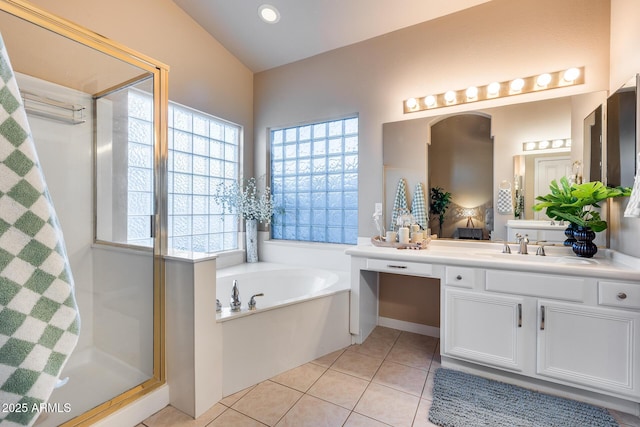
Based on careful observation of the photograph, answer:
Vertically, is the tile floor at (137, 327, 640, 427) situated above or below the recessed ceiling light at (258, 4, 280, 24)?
below

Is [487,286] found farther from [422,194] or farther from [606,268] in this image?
[422,194]

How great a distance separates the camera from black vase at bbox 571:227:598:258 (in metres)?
1.83

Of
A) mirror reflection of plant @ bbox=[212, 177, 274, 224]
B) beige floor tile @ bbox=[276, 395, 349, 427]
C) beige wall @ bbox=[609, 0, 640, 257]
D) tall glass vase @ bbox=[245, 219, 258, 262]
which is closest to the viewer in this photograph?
beige floor tile @ bbox=[276, 395, 349, 427]

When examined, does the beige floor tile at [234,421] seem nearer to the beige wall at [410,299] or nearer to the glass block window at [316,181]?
the beige wall at [410,299]

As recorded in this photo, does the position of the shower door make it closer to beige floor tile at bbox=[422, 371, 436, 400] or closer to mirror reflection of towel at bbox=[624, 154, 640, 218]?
beige floor tile at bbox=[422, 371, 436, 400]

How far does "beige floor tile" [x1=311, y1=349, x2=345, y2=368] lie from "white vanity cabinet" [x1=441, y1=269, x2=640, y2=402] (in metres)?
0.79

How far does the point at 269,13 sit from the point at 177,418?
3124mm

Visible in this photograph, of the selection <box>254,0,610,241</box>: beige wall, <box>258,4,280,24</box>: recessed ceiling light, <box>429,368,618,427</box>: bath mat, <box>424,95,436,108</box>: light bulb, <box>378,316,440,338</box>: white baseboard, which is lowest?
<box>429,368,618,427</box>: bath mat

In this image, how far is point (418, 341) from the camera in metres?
2.44

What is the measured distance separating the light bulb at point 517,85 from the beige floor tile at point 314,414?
2.53 m

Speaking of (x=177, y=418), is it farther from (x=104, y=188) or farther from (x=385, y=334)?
(x=385, y=334)

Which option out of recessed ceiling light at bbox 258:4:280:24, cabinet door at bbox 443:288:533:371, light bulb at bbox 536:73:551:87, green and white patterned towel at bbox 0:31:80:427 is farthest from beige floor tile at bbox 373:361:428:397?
recessed ceiling light at bbox 258:4:280:24

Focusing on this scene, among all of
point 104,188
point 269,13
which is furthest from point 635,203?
point 104,188

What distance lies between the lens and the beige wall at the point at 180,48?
2055 mm
